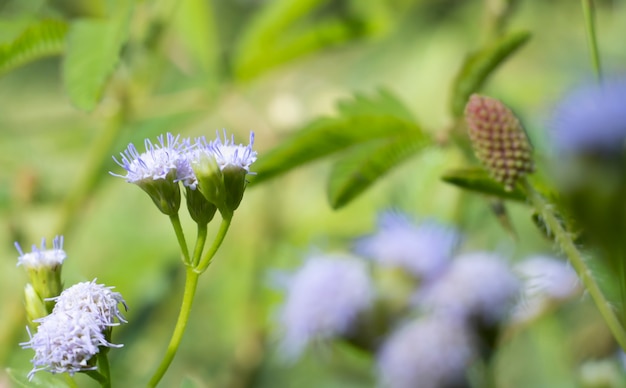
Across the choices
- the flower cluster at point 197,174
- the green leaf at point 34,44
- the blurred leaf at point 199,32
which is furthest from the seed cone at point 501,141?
the blurred leaf at point 199,32

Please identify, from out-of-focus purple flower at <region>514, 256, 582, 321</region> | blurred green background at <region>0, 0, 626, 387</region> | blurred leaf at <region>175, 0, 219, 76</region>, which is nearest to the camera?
out-of-focus purple flower at <region>514, 256, 582, 321</region>

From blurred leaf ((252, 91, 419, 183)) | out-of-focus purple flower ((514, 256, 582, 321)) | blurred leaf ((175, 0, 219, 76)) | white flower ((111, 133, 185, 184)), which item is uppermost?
blurred leaf ((175, 0, 219, 76))

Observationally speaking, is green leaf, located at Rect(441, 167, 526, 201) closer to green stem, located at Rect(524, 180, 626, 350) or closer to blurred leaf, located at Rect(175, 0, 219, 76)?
green stem, located at Rect(524, 180, 626, 350)

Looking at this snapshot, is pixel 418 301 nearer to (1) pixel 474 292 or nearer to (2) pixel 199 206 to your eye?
(1) pixel 474 292

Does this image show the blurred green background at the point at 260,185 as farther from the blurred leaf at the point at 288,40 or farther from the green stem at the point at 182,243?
the green stem at the point at 182,243

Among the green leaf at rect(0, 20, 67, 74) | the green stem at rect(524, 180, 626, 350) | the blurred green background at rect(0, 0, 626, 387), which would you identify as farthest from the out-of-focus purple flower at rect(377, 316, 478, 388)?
the green leaf at rect(0, 20, 67, 74)

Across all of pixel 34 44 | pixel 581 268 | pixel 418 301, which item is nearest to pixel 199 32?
pixel 34 44
